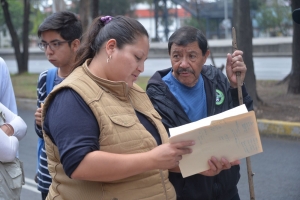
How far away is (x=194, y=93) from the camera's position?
2.98 meters

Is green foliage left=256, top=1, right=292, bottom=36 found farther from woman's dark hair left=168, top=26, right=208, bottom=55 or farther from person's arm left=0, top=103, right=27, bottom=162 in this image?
person's arm left=0, top=103, right=27, bottom=162

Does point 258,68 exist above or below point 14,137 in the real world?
below

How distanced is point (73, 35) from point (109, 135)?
1.54 meters

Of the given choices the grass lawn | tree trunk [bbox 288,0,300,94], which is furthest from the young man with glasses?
the grass lawn

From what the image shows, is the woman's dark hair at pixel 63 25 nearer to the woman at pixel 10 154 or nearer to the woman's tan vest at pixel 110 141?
the woman at pixel 10 154

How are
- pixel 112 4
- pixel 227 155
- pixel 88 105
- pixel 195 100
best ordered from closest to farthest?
pixel 88 105 → pixel 227 155 → pixel 195 100 → pixel 112 4

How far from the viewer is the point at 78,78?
2.15 metres

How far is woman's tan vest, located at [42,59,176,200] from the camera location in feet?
6.77

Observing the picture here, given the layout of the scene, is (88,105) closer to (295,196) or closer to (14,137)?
(14,137)

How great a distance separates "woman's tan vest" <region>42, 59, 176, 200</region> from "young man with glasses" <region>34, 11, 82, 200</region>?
120cm

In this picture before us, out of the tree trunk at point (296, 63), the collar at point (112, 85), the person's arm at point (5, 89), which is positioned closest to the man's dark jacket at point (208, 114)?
the collar at point (112, 85)

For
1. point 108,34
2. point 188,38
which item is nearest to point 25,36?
point 188,38

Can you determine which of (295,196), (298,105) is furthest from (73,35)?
(298,105)

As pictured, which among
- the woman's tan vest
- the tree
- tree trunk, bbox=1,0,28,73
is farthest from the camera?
the tree
